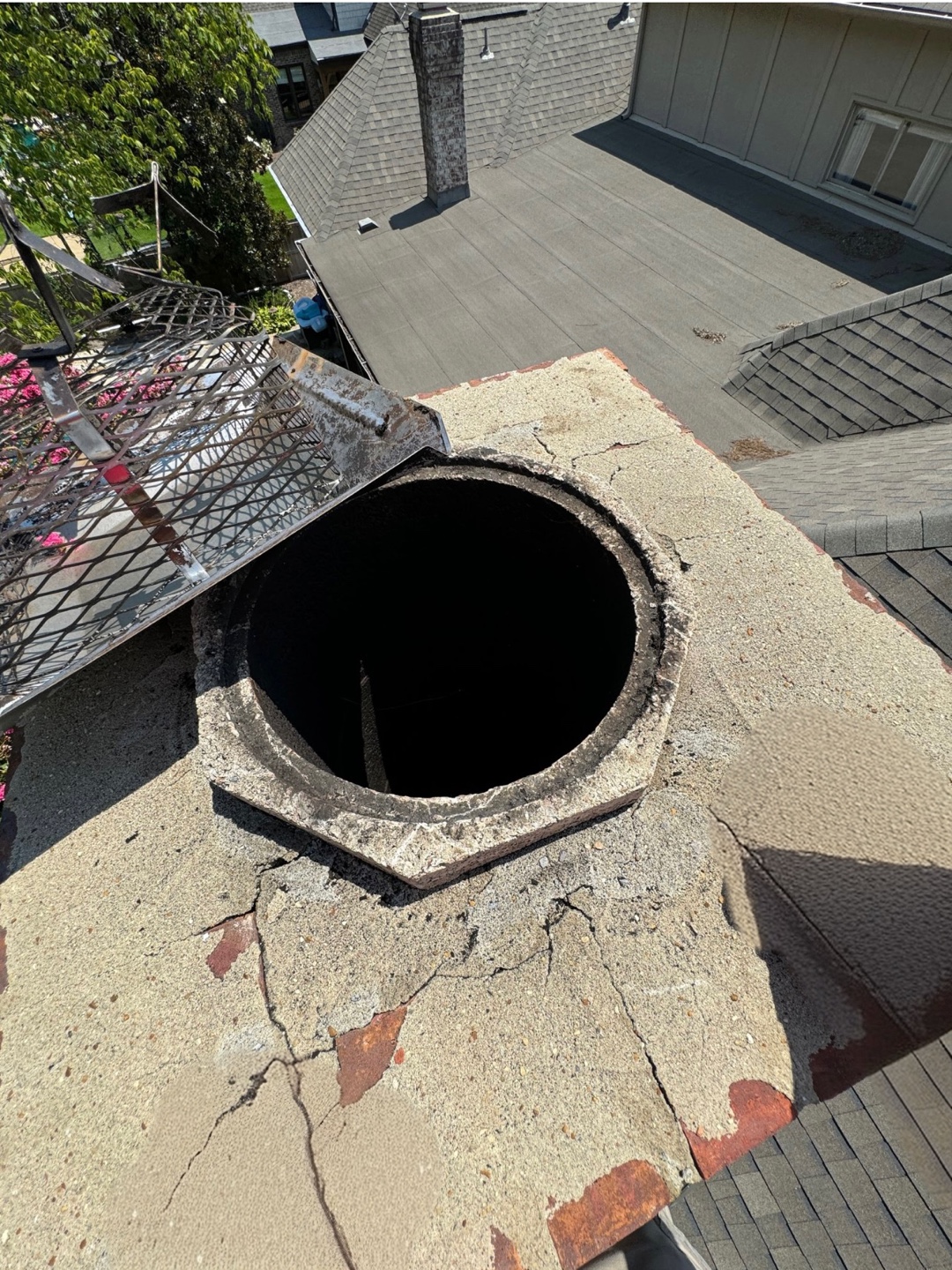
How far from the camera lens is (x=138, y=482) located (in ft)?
9.20

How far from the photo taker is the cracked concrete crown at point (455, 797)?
275cm

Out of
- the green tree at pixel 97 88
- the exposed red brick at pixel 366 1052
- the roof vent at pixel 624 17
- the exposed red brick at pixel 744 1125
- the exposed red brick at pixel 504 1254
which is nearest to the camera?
the exposed red brick at pixel 504 1254

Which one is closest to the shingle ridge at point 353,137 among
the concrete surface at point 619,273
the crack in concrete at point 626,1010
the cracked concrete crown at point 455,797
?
the concrete surface at point 619,273

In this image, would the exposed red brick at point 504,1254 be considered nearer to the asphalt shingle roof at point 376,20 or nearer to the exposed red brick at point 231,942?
the exposed red brick at point 231,942

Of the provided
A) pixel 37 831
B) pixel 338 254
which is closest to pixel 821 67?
pixel 338 254

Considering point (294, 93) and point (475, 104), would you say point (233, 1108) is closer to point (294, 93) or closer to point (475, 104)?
point (475, 104)

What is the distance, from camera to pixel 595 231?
34.9ft

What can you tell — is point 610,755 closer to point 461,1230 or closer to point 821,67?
point 461,1230

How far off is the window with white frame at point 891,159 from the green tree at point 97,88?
922cm

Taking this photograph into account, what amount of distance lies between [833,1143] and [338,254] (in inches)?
548

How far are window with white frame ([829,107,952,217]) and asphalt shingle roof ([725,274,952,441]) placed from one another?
136 inches

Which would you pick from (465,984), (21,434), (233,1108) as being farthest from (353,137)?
(233,1108)

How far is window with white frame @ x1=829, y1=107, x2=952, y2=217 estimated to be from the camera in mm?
8695

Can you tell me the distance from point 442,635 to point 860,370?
565 cm
